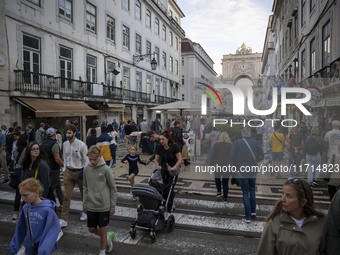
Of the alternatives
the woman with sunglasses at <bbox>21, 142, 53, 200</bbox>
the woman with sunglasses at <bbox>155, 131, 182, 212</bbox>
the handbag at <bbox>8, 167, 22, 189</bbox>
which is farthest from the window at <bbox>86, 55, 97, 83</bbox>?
the woman with sunglasses at <bbox>21, 142, 53, 200</bbox>

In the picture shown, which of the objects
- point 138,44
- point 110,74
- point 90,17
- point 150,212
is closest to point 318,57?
point 150,212

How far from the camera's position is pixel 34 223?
2963 millimetres

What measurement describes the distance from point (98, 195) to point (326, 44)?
49.4ft

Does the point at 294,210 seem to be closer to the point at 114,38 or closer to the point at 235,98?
the point at 235,98

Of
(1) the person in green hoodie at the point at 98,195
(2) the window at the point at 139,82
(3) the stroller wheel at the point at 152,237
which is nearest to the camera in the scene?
(1) the person in green hoodie at the point at 98,195

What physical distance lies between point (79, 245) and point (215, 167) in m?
3.75

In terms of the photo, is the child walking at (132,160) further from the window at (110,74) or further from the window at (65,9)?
the window at (110,74)

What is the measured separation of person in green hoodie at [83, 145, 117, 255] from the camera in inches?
165

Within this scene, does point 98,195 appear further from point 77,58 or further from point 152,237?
point 77,58

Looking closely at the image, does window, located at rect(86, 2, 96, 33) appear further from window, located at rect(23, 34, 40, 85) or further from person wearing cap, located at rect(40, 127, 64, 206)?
person wearing cap, located at rect(40, 127, 64, 206)

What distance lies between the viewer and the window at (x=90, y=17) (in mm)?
21694

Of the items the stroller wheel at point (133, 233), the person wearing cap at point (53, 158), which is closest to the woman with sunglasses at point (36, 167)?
the person wearing cap at point (53, 158)

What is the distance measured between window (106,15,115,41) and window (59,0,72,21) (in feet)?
16.7

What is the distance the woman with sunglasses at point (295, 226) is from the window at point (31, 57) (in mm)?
16422
